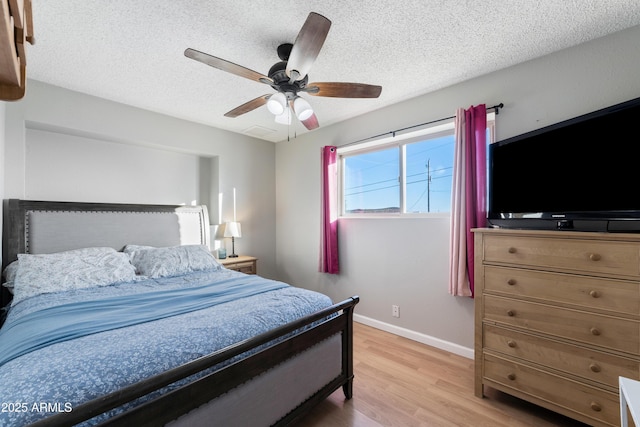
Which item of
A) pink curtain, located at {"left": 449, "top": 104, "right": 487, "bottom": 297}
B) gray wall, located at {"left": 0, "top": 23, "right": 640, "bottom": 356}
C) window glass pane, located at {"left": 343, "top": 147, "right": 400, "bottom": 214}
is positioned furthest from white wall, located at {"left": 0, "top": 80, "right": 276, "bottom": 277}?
pink curtain, located at {"left": 449, "top": 104, "right": 487, "bottom": 297}

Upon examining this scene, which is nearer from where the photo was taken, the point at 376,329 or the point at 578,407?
the point at 578,407

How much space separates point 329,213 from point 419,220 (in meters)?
1.07

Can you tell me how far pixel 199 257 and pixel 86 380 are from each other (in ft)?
6.20

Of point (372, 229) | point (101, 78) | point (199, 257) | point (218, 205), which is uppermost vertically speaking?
point (101, 78)

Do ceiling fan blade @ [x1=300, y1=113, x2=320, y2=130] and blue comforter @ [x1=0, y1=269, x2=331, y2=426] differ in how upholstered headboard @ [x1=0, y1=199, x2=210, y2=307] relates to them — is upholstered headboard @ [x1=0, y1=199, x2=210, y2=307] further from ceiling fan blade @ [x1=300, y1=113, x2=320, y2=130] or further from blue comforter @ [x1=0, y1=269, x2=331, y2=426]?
ceiling fan blade @ [x1=300, y1=113, x2=320, y2=130]

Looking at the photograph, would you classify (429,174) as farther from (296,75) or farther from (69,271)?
(69,271)

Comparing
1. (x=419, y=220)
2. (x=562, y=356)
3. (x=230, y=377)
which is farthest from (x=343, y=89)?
(x=562, y=356)

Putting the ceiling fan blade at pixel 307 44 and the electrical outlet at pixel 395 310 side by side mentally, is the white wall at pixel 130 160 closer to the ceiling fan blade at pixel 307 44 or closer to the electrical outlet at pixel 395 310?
the electrical outlet at pixel 395 310

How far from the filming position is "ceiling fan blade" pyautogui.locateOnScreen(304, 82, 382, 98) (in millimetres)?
1806

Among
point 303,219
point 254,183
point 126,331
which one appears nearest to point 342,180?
point 303,219

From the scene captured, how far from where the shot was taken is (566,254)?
5.05ft

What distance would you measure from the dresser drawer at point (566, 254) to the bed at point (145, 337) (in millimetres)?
1114

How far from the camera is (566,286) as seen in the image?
5.05 feet

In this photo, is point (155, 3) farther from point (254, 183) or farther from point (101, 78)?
point (254, 183)
